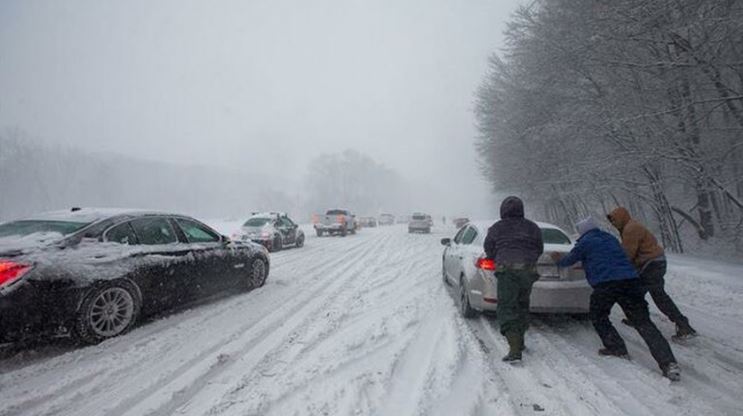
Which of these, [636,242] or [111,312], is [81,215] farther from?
[636,242]

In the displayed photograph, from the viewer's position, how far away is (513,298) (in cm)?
423

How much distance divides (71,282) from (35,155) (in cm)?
6846

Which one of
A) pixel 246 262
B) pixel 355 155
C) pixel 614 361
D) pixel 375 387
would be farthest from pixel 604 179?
pixel 355 155

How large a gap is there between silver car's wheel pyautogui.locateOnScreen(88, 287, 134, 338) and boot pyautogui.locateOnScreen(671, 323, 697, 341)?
691 cm

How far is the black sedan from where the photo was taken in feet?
12.6

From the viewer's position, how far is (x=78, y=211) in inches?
216

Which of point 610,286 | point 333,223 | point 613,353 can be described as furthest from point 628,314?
point 333,223

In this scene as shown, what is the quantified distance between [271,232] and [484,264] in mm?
11815

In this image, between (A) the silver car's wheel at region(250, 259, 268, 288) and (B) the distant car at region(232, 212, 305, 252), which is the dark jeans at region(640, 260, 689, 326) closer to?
(A) the silver car's wheel at region(250, 259, 268, 288)

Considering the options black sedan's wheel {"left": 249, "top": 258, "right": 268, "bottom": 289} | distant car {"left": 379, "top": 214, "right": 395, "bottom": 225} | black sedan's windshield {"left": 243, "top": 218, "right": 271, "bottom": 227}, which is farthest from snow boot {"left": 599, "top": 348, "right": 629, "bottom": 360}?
distant car {"left": 379, "top": 214, "right": 395, "bottom": 225}

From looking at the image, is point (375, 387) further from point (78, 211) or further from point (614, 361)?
point (78, 211)

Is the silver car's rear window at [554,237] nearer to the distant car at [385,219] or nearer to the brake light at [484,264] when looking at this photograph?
the brake light at [484,264]

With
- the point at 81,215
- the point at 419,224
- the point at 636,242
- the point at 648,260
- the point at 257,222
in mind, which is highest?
the point at 257,222

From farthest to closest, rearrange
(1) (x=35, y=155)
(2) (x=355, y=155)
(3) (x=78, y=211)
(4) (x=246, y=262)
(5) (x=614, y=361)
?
(2) (x=355, y=155), (1) (x=35, y=155), (4) (x=246, y=262), (3) (x=78, y=211), (5) (x=614, y=361)
